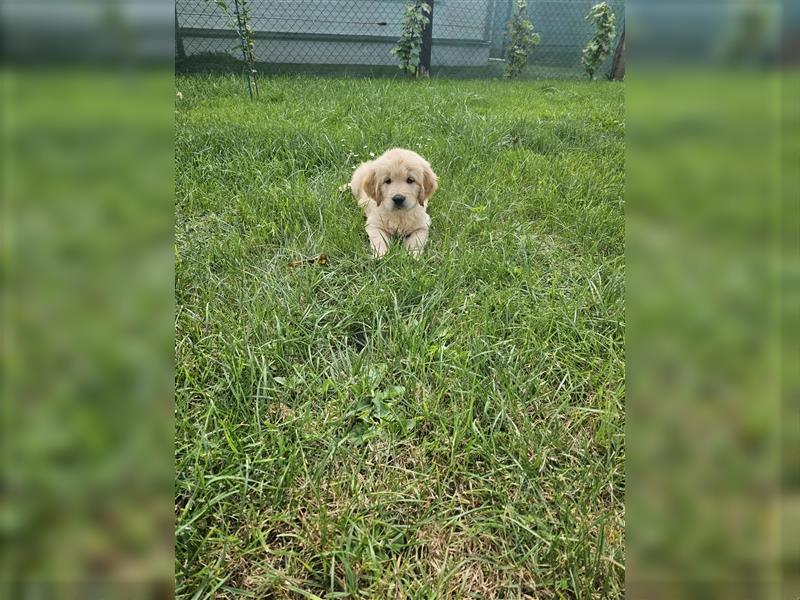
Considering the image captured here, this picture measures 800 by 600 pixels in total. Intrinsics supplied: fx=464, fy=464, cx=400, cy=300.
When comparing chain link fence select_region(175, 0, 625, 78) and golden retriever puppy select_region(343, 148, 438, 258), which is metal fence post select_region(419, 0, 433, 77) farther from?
golden retriever puppy select_region(343, 148, 438, 258)

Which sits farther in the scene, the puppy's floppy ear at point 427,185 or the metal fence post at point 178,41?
the puppy's floppy ear at point 427,185

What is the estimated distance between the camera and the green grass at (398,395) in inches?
41.6

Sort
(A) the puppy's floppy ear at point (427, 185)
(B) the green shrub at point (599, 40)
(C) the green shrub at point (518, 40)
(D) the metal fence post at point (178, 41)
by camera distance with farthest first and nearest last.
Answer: (C) the green shrub at point (518, 40) → (B) the green shrub at point (599, 40) → (A) the puppy's floppy ear at point (427, 185) → (D) the metal fence post at point (178, 41)

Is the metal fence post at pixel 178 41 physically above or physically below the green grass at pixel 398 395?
above

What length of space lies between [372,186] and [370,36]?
27.1ft

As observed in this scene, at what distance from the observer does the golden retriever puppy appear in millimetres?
2625

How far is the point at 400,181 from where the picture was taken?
271 cm

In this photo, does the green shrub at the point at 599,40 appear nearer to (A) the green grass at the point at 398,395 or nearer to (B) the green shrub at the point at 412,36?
(B) the green shrub at the point at 412,36

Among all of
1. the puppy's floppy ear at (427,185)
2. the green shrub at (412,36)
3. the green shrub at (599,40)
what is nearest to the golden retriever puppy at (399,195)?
the puppy's floppy ear at (427,185)

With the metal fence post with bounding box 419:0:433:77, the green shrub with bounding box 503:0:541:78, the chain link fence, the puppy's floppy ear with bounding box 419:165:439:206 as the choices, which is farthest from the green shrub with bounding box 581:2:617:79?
the puppy's floppy ear with bounding box 419:165:439:206

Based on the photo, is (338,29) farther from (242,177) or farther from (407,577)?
(407,577)

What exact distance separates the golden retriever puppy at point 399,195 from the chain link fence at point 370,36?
600cm
